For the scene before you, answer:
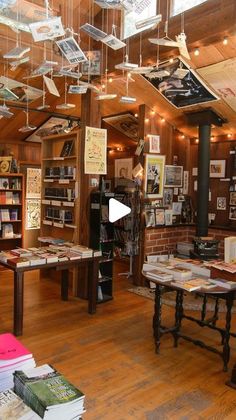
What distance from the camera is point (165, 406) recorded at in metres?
2.39

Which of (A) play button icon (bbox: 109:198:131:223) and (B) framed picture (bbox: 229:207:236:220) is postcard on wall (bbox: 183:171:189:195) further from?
(A) play button icon (bbox: 109:198:131:223)

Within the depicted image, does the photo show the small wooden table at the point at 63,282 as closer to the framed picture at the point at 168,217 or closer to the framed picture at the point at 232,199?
the framed picture at the point at 168,217

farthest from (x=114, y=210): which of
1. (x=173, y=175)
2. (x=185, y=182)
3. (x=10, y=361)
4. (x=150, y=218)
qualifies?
(x=10, y=361)

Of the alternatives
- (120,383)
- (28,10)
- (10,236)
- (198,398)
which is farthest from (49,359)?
(10,236)

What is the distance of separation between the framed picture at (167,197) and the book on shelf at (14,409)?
4499 millimetres

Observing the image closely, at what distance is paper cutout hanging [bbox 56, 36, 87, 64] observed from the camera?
8.21ft

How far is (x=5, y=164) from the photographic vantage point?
6.04m

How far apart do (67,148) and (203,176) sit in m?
2.02

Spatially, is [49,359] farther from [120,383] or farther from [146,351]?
[146,351]

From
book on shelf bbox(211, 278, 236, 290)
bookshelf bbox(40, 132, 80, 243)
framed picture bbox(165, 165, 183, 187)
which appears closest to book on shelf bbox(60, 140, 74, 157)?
bookshelf bbox(40, 132, 80, 243)

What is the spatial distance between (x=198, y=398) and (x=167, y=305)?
197 cm

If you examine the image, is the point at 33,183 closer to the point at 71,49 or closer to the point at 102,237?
the point at 102,237

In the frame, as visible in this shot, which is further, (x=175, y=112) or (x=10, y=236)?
(x=10, y=236)

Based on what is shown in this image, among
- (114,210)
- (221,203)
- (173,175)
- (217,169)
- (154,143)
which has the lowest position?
(114,210)
